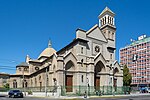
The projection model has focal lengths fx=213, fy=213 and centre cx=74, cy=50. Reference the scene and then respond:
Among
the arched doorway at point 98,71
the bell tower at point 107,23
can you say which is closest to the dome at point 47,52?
the bell tower at point 107,23

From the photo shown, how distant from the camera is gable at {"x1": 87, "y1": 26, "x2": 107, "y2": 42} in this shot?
5497cm

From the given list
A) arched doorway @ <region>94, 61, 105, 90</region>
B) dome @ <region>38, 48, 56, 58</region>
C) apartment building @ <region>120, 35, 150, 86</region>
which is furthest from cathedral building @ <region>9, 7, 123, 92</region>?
apartment building @ <region>120, 35, 150, 86</region>

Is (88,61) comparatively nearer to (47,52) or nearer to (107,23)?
(107,23)

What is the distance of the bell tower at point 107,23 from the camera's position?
196 ft

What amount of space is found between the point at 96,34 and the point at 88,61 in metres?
8.76

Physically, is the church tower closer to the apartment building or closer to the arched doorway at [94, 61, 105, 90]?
the arched doorway at [94, 61, 105, 90]

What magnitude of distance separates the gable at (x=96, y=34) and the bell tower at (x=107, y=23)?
226 cm

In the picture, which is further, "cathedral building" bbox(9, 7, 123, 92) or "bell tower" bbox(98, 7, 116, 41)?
"bell tower" bbox(98, 7, 116, 41)

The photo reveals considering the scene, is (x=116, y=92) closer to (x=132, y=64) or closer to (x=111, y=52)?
(x=111, y=52)

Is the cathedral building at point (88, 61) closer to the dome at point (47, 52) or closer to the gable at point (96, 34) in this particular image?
the gable at point (96, 34)

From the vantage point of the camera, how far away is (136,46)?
121375 mm

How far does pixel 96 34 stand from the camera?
56406 mm

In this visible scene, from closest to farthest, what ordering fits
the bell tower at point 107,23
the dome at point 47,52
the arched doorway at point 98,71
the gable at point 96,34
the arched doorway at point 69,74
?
the arched doorway at point 69,74 → the arched doorway at point 98,71 → the gable at point 96,34 → the bell tower at point 107,23 → the dome at point 47,52

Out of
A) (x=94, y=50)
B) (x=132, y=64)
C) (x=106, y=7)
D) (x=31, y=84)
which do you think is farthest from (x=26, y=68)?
(x=132, y=64)
